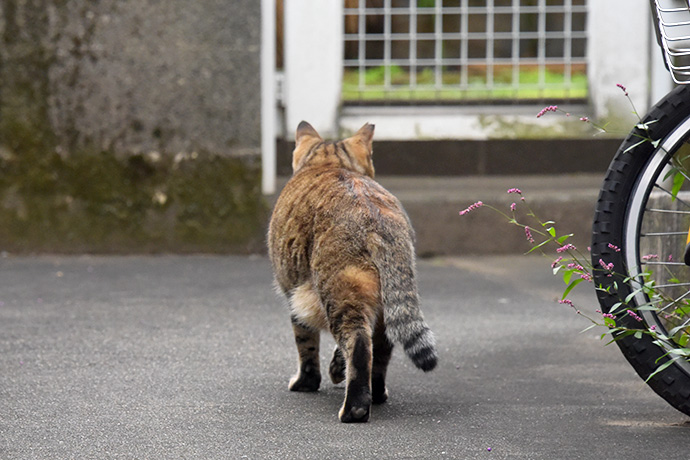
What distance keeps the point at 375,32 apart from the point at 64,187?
2660 mm

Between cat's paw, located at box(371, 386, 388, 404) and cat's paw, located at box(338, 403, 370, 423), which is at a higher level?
cat's paw, located at box(338, 403, 370, 423)

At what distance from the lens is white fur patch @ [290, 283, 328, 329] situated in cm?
354

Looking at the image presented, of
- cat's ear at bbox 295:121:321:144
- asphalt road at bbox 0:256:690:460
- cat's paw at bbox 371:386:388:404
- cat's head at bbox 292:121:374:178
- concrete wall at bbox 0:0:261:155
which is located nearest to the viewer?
asphalt road at bbox 0:256:690:460

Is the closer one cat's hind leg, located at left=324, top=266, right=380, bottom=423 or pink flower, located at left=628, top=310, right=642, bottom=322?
pink flower, located at left=628, top=310, right=642, bottom=322

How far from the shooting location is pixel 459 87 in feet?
25.1

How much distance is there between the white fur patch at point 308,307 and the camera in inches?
140

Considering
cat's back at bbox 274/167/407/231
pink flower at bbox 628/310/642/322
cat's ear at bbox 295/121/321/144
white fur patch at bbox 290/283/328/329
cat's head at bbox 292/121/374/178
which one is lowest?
white fur patch at bbox 290/283/328/329

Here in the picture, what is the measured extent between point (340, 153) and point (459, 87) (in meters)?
3.76

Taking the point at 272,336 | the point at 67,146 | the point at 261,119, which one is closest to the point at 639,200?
the point at 272,336

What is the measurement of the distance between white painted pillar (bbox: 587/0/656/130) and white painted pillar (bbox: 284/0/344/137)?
199cm

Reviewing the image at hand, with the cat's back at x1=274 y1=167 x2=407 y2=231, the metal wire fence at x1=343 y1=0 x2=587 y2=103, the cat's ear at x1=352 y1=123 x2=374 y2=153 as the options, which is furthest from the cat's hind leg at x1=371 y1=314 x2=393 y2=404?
the metal wire fence at x1=343 y1=0 x2=587 y2=103

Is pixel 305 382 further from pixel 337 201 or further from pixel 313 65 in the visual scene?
pixel 313 65

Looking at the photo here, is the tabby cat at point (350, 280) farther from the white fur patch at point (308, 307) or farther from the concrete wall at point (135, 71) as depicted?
the concrete wall at point (135, 71)

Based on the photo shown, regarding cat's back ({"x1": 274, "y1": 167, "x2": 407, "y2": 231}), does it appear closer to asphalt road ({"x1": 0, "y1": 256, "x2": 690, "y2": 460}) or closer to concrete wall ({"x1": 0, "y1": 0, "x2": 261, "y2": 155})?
asphalt road ({"x1": 0, "y1": 256, "x2": 690, "y2": 460})
